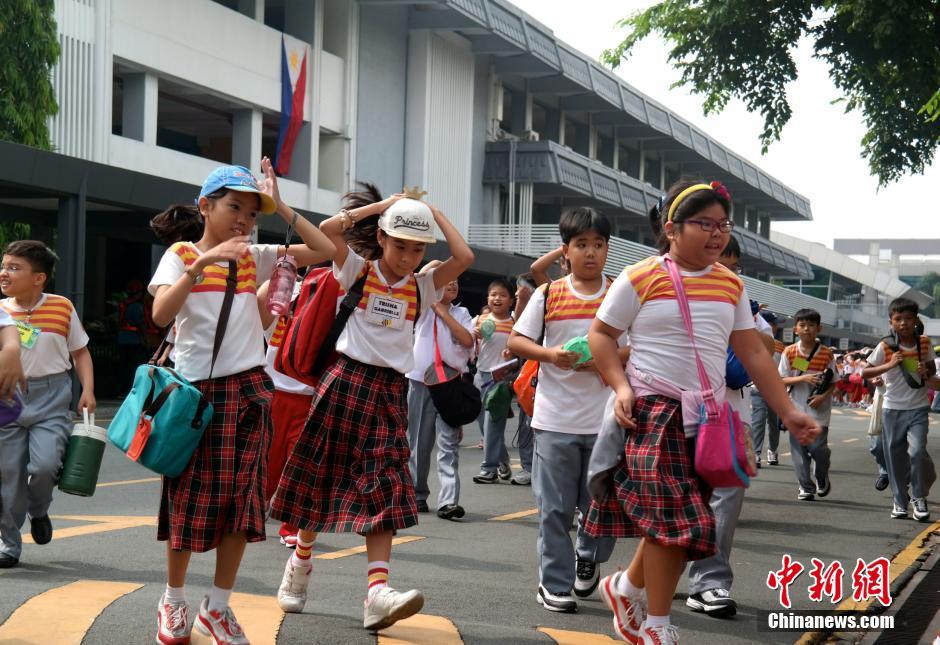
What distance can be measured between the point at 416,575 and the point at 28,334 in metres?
2.53

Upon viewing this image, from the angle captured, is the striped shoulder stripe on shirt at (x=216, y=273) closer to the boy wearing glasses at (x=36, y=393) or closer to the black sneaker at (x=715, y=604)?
the boy wearing glasses at (x=36, y=393)

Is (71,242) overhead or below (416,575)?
overhead

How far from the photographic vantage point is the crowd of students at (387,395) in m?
4.73

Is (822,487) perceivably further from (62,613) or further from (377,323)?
Result: (62,613)

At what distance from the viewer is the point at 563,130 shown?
45.9 m

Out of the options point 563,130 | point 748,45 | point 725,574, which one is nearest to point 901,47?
point 748,45

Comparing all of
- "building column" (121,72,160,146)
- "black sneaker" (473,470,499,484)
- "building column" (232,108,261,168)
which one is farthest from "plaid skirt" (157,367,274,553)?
"building column" (232,108,261,168)

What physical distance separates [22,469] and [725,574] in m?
3.78

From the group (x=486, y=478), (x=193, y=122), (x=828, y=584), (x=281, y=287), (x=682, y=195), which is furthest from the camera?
(x=193, y=122)

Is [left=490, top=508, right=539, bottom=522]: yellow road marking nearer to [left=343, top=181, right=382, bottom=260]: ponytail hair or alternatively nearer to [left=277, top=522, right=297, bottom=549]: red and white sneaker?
[left=277, top=522, right=297, bottom=549]: red and white sneaker

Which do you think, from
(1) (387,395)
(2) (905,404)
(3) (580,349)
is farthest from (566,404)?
(2) (905,404)

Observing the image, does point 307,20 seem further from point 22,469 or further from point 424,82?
point 22,469

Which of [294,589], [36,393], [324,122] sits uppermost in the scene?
[324,122]

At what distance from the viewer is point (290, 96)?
3050 centimetres
